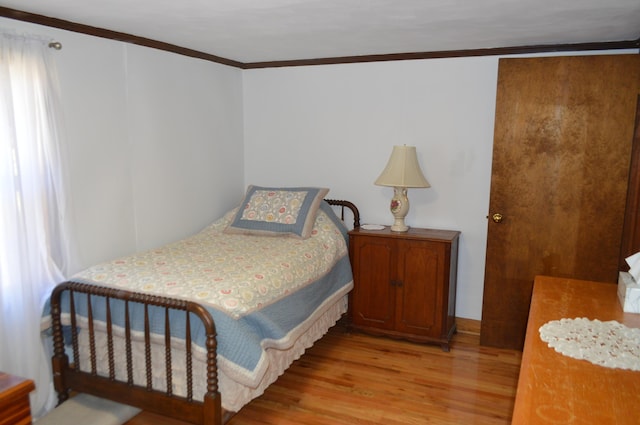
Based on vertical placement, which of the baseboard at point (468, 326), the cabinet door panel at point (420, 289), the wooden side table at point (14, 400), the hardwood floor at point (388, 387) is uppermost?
the wooden side table at point (14, 400)

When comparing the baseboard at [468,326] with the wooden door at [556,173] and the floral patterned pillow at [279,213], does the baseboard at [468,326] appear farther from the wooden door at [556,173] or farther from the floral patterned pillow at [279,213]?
the floral patterned pillow at [279,213]

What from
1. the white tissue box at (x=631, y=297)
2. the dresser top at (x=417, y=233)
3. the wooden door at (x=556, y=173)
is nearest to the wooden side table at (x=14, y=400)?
the white tissue box at (x=631, y=297)

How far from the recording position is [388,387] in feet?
9.35

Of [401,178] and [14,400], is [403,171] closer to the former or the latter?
[401,178]

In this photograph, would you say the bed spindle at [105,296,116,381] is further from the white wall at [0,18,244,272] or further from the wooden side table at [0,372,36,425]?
the wooden side table at [0,372,36,425]

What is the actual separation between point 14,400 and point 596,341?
173 cm

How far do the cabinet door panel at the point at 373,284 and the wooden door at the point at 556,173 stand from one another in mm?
691

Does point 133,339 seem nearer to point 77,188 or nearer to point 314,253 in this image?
point 77,188

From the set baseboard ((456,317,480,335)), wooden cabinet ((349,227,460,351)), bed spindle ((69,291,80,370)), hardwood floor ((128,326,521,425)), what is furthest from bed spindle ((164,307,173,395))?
baseboard ((456,317,480,335))

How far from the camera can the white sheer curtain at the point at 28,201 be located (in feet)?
7.64

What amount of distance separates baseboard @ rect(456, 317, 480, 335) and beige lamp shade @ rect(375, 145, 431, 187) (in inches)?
42.7

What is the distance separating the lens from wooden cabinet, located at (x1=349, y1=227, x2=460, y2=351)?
131 inches

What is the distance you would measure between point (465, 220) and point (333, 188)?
108 centimetres

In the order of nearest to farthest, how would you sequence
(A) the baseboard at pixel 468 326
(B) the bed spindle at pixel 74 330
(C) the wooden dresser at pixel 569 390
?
(C) the wooden dresser at pixel 569 390 → (B) the bed spindle at pixel 74 330 → (A) the baseboard at pixel 468 326
